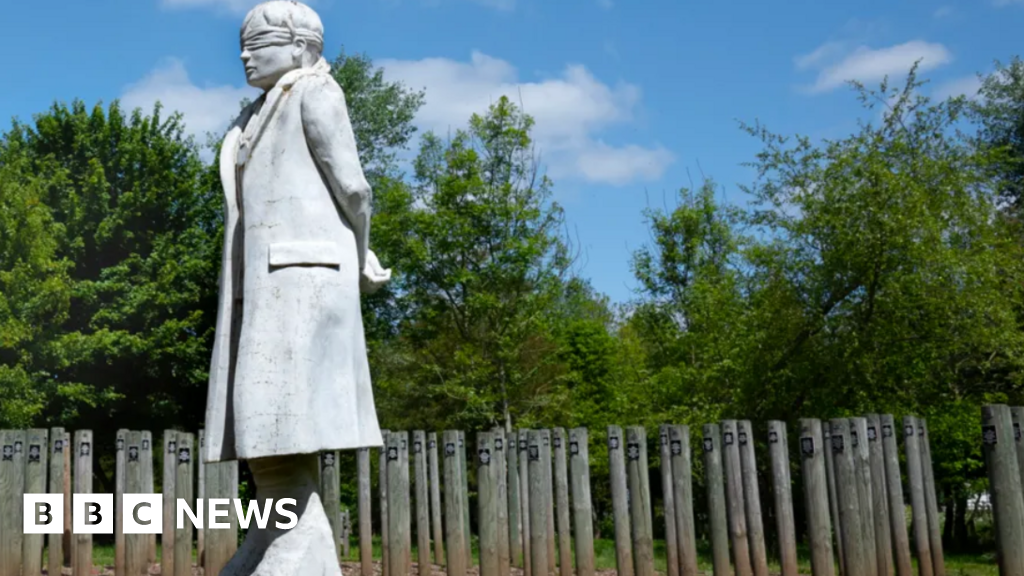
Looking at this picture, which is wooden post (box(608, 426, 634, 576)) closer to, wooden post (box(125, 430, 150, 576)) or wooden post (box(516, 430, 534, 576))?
wooden post (box(516, 430, 534, 576))

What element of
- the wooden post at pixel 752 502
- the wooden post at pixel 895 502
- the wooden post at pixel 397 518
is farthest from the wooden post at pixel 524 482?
the wooden post at pixel 895 502

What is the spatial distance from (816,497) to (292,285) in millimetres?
5967

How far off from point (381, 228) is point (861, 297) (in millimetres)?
9401

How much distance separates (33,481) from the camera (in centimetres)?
1036

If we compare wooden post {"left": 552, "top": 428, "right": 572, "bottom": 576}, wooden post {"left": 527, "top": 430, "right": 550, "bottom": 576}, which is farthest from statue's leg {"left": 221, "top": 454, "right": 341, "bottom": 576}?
wooden post {"left": 552, "top": 428, "right": 572, "bottom": 576}

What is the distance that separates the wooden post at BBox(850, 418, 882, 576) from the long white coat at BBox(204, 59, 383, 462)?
5.51 m

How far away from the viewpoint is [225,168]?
4.97 meters

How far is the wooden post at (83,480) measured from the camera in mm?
10336

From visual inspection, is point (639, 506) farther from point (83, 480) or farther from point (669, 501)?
point (83, 480)

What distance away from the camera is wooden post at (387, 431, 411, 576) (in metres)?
10.4

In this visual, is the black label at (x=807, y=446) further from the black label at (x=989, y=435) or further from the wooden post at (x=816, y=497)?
the black label at (x=989, y=435)

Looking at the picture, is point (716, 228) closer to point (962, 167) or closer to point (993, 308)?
point (962, 167)

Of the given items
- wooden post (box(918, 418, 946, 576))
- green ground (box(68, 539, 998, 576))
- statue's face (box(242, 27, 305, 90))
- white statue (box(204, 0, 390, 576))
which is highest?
statue's face (box(242, 27, 305, 90))

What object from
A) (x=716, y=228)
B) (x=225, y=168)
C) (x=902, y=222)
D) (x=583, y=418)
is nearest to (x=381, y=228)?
(x=583, y=418)
